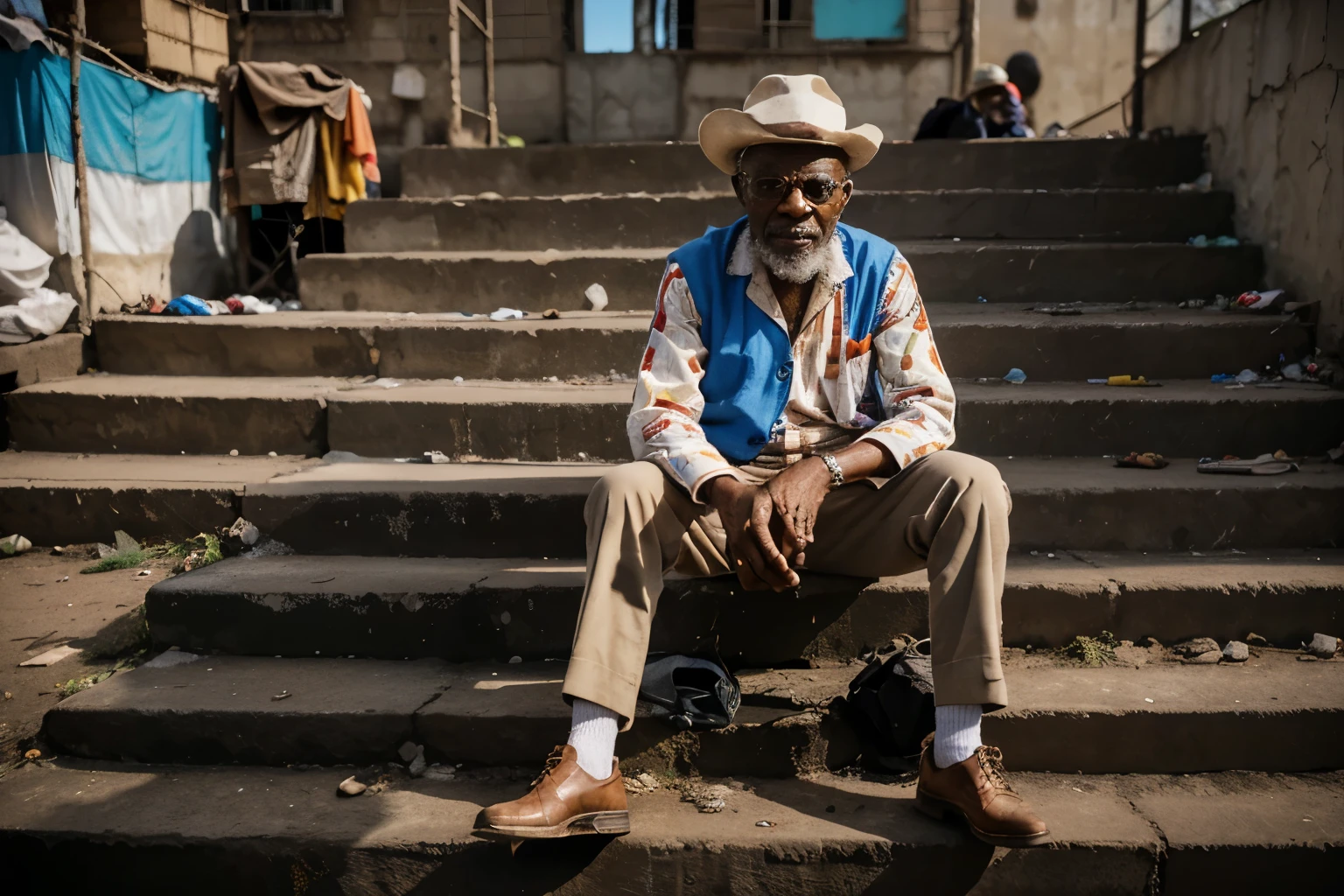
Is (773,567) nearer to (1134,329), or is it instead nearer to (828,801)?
(828,801)

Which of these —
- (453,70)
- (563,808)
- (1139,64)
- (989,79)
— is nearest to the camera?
(563,808)

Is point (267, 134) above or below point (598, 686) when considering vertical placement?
above

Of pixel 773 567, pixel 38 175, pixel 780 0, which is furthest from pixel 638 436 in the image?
pixel 780 0

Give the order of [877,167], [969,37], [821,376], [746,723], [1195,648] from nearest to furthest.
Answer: [746,723] < [821,376] < [1195,648] < [877,167] < [969,37]

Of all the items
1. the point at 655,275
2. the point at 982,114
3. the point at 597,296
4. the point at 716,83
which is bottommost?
the point at 597,296

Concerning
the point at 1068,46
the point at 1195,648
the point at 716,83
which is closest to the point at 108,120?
the point at 716,83

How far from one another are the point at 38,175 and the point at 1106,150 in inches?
234

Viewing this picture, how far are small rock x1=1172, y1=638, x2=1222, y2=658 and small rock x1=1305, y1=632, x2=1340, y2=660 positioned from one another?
0.28 metres

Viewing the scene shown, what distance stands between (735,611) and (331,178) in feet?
16.1

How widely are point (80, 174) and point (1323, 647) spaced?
5920 millimetres

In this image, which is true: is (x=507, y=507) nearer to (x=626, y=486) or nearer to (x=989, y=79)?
(x=626, y=486)

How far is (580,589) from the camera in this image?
119 inches

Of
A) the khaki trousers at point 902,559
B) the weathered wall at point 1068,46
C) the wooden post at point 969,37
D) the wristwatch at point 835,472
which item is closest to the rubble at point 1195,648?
the khaki trousers at point 902,559

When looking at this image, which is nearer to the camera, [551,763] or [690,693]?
[551,763]
